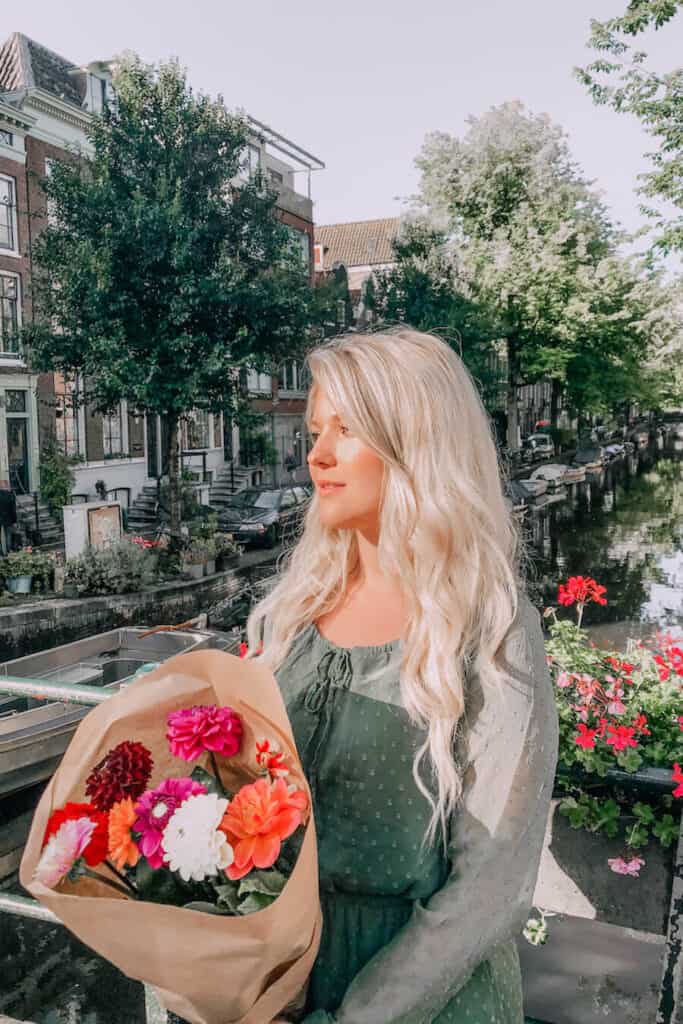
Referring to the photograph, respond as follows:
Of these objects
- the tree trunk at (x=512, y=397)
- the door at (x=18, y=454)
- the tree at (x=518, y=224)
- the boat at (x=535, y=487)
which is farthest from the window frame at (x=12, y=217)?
the tree trunk at (x=512, y=397)

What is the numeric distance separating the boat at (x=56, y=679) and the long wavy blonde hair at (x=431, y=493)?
5577 mm

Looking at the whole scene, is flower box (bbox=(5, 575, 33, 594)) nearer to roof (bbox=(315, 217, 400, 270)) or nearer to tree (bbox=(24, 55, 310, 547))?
tree (bbox=(24, 55, 310, 547))

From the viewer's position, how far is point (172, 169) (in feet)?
53.9

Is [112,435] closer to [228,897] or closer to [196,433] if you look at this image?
[196,433]

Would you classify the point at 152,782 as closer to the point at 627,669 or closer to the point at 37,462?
the point at 627,669

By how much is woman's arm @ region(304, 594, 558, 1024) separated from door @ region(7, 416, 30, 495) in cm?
2087

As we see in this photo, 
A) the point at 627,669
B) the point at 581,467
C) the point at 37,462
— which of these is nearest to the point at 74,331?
the point at 37,462

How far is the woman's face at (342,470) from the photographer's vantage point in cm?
157

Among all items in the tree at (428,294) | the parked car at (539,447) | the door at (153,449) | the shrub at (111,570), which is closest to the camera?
the shrub at (111,570)

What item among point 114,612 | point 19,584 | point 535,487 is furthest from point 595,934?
point 535,487

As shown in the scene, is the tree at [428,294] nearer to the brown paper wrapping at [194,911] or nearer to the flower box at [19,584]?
the flower box at [19,584]

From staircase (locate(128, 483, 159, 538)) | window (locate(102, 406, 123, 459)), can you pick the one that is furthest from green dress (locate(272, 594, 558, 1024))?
window (locate(102, 406, 123, 459))

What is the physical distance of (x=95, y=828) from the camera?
3.56ft

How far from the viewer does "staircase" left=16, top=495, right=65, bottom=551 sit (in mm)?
18375
